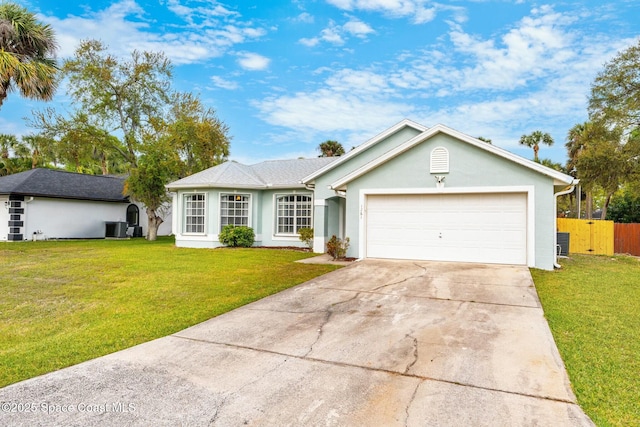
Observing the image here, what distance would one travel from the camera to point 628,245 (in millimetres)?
18531

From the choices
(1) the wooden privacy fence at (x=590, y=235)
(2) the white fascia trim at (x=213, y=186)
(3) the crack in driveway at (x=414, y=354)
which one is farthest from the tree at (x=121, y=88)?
(1) the wooden privacy fence at (x=590, y=235)

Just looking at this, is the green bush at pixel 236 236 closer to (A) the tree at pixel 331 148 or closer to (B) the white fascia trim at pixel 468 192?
(B) the white fascia trim at pixel 468 192

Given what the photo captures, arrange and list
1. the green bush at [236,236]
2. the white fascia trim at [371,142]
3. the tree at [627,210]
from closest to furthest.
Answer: the white fascia trim at [371,142]
the green bush at [236,236]
the tree at [627,210]

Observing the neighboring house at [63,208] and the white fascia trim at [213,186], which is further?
the neighboring house at [63,208]

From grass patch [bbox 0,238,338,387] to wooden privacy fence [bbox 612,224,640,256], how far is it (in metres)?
16.7

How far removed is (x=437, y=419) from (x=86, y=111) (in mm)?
26606

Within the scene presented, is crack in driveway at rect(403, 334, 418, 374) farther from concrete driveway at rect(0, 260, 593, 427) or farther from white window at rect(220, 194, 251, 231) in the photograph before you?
white window at rect(220, 194, 251, 231)

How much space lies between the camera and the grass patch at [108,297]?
15.0 feet

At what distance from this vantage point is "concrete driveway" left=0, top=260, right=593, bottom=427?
3.01 m

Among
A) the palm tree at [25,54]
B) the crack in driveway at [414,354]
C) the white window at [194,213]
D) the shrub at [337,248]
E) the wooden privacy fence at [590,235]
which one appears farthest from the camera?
the white window at [194,213]

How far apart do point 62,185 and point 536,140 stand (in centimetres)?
3793

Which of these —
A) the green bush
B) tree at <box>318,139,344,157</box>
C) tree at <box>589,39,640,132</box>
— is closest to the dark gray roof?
the green bush

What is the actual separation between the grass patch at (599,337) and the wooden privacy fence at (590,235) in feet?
29.8

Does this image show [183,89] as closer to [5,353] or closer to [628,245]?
[5,353]
